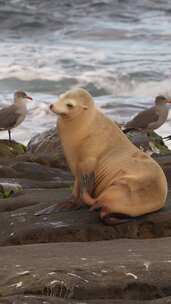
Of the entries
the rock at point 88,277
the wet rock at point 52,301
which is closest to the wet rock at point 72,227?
the rock at point 88,277

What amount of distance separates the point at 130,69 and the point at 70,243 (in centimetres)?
1644

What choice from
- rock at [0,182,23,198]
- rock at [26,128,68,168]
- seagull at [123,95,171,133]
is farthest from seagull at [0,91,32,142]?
rock at [0,182,23,198]

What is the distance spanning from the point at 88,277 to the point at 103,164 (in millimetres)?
1949

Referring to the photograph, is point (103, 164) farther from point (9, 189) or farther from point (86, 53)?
point (86, 53)

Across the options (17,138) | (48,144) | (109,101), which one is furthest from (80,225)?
(109,101)

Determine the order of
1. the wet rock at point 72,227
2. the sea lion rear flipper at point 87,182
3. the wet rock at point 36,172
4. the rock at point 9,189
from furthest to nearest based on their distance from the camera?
the wet rock at point 36,172 → the rock at point 9,189 → the sea lion rear flipper at point 87,182 → the wet rock at point 72,227

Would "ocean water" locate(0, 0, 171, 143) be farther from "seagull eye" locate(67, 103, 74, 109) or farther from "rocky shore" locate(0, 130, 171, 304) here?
"seagull eye" locate(67, 103, 74, 109)

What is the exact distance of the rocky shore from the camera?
419 centimetres

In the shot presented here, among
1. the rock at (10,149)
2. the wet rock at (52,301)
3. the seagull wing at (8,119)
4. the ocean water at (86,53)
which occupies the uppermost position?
the wet rock at (52,301)

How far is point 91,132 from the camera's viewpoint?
6.24 m

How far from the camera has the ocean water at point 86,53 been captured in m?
18.6

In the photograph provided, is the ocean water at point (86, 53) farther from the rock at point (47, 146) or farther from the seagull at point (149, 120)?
the rock at point (47, 146)

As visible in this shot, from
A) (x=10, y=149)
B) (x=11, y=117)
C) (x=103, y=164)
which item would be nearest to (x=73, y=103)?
(x=103, y=164)

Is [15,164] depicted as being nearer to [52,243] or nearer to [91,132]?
[91,132]
